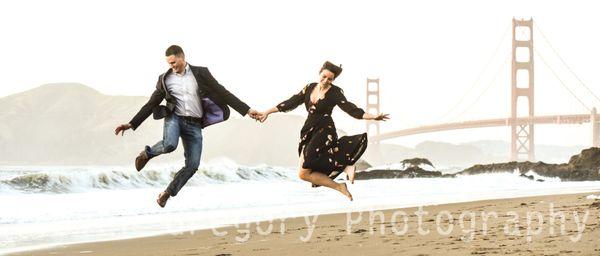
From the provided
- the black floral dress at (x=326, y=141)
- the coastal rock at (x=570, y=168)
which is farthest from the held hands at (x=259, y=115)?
the coastal rock at (x=570, y=168)

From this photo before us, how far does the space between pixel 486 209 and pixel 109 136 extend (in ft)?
252

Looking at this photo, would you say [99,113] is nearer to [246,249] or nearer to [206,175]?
[206,175]

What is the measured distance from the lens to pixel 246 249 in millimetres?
Answer: 8820

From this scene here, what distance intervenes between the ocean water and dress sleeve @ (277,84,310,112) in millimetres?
6150

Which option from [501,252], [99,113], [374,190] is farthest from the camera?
[99,113]

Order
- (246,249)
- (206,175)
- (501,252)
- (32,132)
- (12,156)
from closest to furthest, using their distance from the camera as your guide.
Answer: (501,252) < (246,249) < (206,175) < (12,156) < (32,132)

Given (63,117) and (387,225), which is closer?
(387,225)

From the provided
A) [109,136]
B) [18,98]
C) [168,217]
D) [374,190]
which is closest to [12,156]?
[109,136]

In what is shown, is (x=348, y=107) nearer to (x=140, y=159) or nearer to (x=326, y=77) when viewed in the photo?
(x=326, y=77)

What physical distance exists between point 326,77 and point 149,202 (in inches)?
535

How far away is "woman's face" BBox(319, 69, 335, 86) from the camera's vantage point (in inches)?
171

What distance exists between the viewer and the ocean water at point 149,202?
12299 mm

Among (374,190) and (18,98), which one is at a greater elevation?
(18,98)

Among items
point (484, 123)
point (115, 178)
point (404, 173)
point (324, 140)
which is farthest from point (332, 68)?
point (484, 123)
